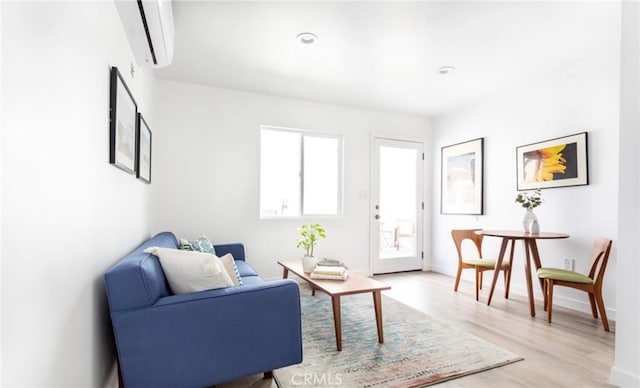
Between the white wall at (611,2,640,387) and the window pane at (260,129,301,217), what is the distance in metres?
3.23

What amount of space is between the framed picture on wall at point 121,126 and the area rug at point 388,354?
159 cm

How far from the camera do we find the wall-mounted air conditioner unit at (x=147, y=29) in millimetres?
1477

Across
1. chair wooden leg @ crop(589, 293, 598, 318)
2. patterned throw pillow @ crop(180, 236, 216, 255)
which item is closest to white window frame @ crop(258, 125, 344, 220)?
patterned throw pillow @ crop(180, 236, 216, 255)

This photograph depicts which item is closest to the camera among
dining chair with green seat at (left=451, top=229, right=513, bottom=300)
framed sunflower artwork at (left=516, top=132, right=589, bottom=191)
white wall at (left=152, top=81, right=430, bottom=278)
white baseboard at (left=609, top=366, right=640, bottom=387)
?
white baseboard at (left=609, top=366, right=640, bottom=387)

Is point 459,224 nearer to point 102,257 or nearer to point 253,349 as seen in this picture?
point 253,349

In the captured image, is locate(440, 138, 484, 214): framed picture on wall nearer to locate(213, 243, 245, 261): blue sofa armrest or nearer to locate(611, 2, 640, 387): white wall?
locate(611, 2, 640, 387): white wall

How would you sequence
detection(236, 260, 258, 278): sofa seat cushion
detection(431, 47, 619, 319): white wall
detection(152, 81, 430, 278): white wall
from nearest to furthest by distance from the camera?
detection(236, 260, 258, 278): sofa seat cushion, detection(431, 47, 619, 319): white wall, detection(152, 81, 430, 278): white wall

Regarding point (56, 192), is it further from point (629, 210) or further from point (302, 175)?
point (302, 175)

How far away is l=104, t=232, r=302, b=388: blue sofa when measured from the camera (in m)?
1.43

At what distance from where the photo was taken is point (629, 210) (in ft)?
6.25

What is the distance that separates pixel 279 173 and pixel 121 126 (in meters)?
2.54

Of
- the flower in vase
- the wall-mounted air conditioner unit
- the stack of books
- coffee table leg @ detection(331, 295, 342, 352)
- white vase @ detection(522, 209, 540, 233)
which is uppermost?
the wall-mounted air conditioner unit

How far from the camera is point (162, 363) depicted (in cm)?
149

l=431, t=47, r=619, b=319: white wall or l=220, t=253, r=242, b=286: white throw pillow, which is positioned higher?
l=431, t=47, r=619, b=319: white wall
